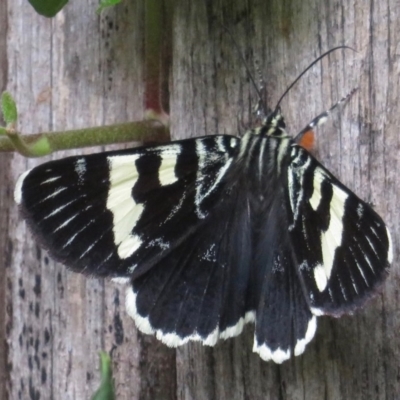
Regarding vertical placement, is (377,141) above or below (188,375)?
above

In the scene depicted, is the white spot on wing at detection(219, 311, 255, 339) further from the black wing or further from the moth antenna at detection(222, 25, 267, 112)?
the moth antenna at detection(222, 25, 267, 112)

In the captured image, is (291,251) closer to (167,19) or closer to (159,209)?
(159,209)

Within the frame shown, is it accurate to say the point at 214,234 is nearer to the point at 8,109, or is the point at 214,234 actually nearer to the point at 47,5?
the point at 8,109

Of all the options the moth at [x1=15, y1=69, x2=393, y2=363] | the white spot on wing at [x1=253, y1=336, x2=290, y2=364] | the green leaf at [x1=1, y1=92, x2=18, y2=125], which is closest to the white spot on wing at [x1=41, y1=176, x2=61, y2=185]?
the moth at [x1=15, y1=69, x2=393, y2=363]

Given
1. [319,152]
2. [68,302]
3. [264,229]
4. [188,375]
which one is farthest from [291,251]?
[68,302]


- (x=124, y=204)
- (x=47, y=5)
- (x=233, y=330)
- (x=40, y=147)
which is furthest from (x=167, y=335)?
(x=47, y=5)

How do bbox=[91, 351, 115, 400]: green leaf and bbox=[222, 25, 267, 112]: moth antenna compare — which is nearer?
bbox=[91, 351, 115, 400]: green leaf

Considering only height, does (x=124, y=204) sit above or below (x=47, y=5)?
below
